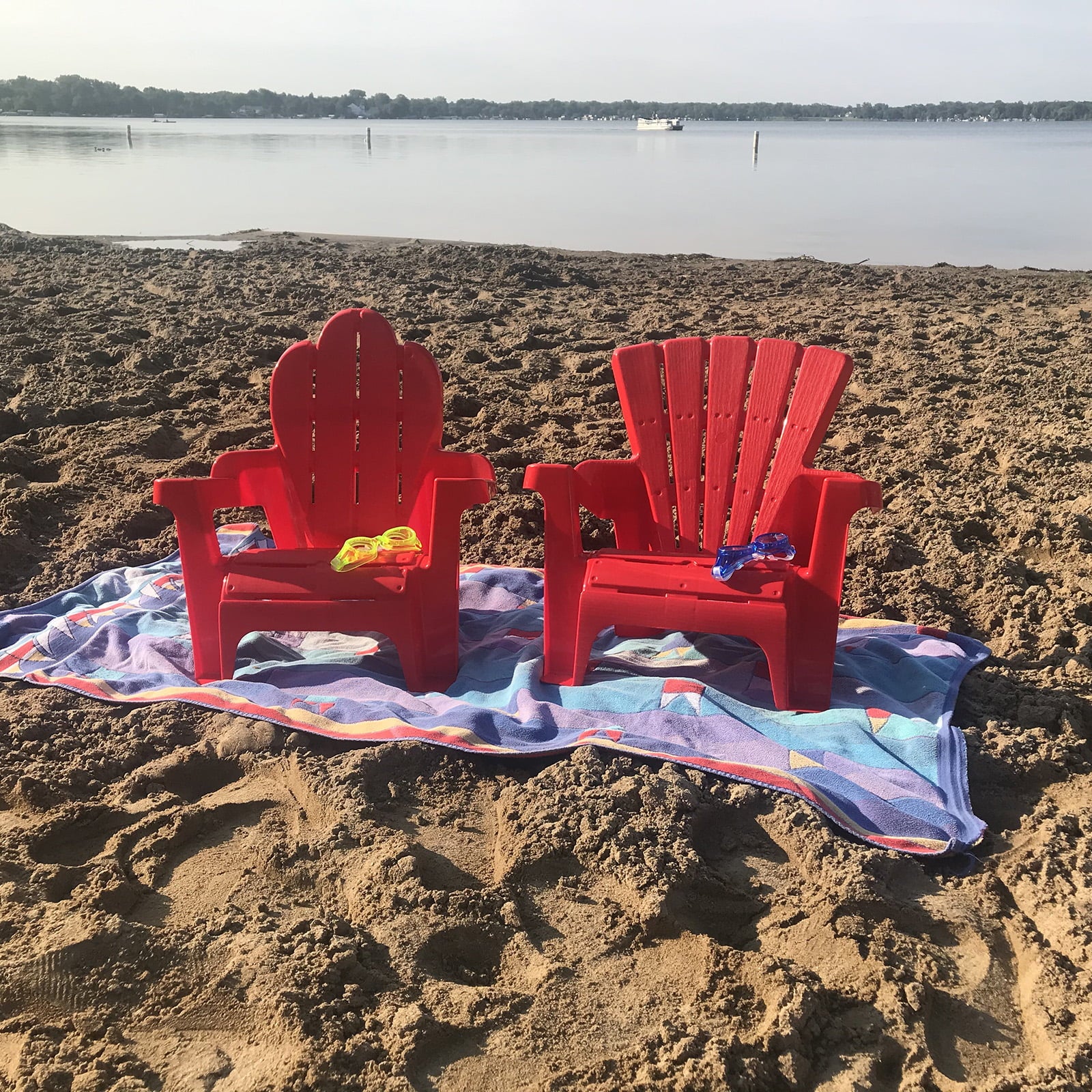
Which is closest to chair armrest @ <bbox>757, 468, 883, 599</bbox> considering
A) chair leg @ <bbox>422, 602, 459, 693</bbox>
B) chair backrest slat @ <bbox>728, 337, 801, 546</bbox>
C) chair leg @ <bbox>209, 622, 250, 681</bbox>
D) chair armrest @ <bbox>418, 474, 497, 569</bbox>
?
chair backrest slat @ <bbox>728, 337, 801, 546</bbox>

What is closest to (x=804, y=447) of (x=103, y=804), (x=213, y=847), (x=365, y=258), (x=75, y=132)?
(x=213, y=847)

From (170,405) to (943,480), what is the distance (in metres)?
4.11

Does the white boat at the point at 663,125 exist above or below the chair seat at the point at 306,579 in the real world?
above

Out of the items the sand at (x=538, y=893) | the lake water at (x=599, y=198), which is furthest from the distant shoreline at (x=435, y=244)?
the sand at (x=538, y=893)

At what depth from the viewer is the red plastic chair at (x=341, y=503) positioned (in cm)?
276

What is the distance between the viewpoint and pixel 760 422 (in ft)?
9.69

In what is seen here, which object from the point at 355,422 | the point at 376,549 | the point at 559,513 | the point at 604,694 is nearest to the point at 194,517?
the point at 376,549

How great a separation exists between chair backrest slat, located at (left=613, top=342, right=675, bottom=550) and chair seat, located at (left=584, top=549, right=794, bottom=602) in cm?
29

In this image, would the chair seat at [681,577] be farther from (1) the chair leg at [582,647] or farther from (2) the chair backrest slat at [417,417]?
(2) the chair backrest slat at [417,417]

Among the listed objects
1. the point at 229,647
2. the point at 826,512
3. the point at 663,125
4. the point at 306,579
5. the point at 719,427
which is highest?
the point at 663,125

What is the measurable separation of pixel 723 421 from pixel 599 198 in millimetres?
15644

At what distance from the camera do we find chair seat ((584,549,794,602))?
8.63 ft

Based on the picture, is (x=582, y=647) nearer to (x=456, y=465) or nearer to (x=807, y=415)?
(x=456, y=465)

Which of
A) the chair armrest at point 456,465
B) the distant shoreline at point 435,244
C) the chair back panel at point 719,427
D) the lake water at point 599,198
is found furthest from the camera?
the lake water at point 599,198
